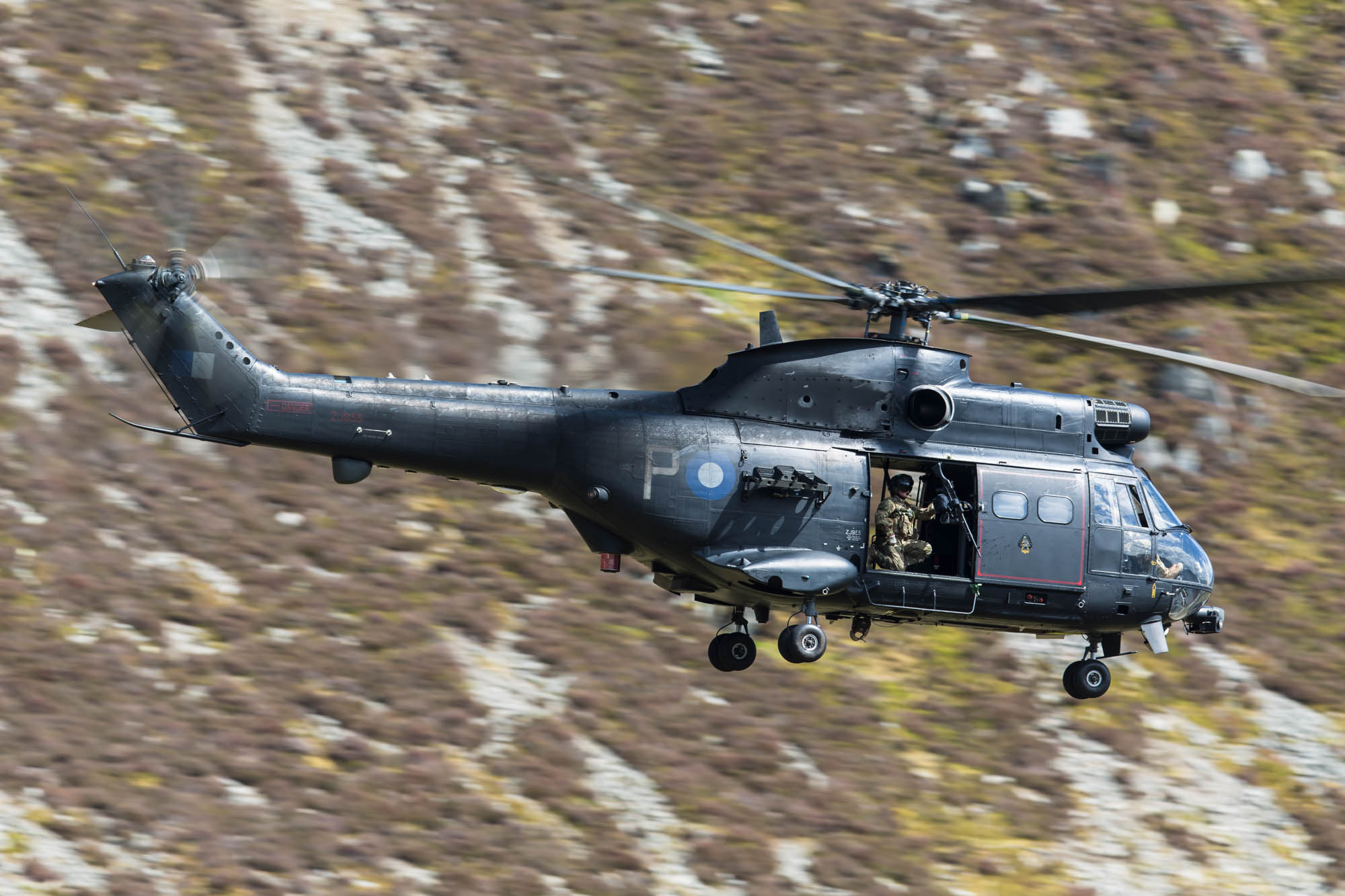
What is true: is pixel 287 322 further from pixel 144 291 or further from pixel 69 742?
pixel 144 291

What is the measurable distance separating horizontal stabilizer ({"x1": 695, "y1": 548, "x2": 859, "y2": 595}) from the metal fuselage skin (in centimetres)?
5

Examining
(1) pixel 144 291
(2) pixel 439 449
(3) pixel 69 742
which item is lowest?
(3) pixel 69 742

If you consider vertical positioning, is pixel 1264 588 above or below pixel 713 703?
above

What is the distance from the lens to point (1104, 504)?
19.9m

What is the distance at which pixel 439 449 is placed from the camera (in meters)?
18.1

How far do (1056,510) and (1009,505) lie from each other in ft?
2.24

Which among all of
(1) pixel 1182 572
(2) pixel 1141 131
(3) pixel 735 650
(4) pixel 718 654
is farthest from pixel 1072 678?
(2) pixel 1141 131

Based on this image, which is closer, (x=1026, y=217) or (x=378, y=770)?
(x=378, y=770)

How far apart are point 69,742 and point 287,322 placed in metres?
9.30

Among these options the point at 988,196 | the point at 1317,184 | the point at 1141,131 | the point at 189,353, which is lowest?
the point at 189,353

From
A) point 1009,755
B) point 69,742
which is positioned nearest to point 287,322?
point 69,742

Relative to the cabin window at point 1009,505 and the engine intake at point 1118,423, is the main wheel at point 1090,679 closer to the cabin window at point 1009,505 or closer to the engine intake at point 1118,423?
the cabin window at point 1009,505

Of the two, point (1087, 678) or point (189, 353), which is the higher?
point (189, 353)

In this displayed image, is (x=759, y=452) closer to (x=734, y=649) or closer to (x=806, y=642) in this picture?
(x=806, y=642)
